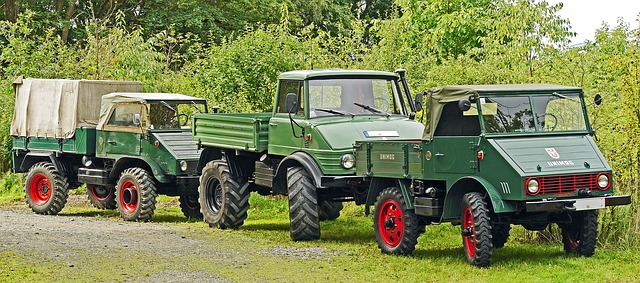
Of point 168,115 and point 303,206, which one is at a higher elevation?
point 168,115

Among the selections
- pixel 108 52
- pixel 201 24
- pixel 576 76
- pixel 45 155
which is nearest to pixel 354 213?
pixel 576 76

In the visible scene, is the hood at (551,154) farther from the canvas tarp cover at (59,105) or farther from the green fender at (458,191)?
the canvas tarp cover at (59,105)

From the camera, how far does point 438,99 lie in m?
14.3

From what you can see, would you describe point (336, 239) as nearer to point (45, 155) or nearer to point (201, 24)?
point (45, 155)

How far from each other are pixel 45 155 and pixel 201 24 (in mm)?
22726

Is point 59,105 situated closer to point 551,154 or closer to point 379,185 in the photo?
point 379,185

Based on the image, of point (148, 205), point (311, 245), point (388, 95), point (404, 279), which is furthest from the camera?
point (148, 205)

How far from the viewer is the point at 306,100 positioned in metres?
17.2

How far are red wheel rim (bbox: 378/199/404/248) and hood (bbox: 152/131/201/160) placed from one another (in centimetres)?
598

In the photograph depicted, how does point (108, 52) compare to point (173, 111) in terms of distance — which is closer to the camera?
point (173, 111)

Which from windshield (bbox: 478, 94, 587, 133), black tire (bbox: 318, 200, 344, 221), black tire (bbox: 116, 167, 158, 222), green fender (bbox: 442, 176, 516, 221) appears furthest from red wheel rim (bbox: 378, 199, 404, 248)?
black tire (bbox: 116, 167, 158, 222)

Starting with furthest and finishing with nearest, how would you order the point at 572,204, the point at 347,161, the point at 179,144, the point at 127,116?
the point at 127,116 → the point at 179,144 → the point at 347,161 → the point at 572,204

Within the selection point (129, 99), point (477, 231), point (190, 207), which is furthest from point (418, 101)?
point (129, 99)

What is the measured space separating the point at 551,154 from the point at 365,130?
13.0 feet
